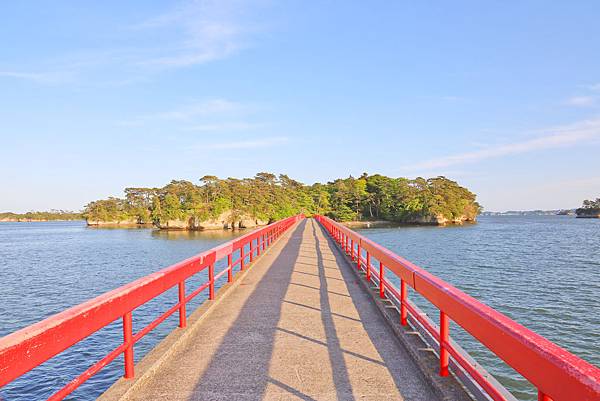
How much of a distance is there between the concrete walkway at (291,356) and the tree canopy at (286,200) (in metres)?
94.7

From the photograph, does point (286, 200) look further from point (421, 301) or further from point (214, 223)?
point (421, 301)

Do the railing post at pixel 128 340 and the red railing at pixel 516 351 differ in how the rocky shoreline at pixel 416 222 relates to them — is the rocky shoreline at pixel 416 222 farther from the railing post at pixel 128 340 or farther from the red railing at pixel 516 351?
the railing post at pixel 128 340

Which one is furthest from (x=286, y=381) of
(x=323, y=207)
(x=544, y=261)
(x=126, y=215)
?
(x=126, y=215)

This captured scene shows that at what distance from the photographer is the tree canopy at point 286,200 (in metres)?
103

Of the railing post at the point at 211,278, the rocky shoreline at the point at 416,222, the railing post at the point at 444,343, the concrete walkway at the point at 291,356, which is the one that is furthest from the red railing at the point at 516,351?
the rocky shoreline at the point at 416,222

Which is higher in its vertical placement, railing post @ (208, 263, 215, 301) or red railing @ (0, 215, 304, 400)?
red railing @ (0, 215, 304, 400)

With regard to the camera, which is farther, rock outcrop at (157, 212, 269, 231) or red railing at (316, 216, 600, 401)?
rock outcrop at (157, 212, 269, 231)

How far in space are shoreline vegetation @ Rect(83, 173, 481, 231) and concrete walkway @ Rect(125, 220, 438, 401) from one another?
94.9 metres

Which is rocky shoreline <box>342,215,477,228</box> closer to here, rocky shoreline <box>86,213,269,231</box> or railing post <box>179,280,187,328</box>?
rocky shoreline <box>86,213,269,231</box>

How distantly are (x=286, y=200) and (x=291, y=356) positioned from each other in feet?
409

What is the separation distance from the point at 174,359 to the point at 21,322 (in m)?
15.0

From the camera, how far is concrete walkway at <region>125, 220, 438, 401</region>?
412 centimetres

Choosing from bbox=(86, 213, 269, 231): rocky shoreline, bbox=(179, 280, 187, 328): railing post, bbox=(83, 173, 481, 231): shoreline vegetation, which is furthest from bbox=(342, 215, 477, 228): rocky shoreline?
bbox=(179, 280, 187, 328): railing post

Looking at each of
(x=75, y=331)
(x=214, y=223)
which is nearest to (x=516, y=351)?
(x=75, y=331)
